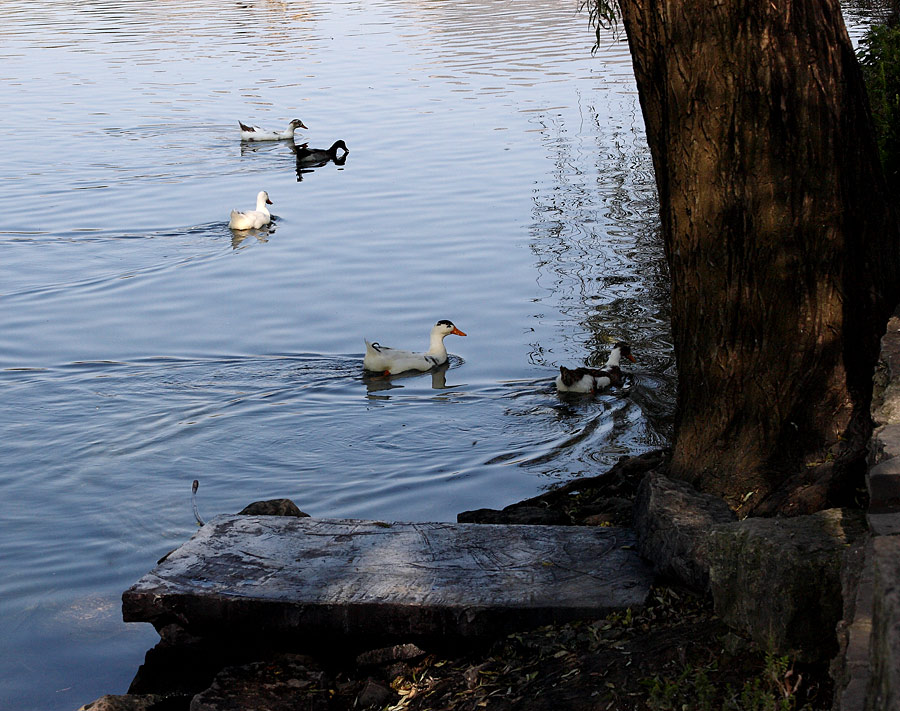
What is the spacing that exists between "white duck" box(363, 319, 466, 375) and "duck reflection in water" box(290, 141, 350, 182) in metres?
10.1

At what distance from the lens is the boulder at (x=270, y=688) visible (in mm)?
4777

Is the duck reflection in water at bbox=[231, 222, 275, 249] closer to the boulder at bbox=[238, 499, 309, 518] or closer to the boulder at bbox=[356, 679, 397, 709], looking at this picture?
the boulder at bbox=[238, 499, 309, 518]

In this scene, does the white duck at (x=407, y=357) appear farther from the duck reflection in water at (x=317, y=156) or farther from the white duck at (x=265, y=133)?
the white duck at (x=265, y=133)

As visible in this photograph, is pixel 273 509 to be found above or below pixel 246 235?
below

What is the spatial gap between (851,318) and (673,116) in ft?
4.11

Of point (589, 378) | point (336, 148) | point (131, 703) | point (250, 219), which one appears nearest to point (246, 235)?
point (250, 219)

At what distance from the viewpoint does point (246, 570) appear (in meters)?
5.35

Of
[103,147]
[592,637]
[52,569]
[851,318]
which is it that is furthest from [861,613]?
[103,147]

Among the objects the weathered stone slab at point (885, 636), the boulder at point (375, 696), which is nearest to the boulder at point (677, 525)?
the boulder at point (375, 696)

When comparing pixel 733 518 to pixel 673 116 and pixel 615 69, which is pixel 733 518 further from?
pixel 615 69

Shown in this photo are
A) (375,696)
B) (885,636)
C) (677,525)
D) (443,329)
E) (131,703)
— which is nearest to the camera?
(885,636)

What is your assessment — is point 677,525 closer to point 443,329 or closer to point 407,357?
point 407,357

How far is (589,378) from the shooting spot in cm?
958

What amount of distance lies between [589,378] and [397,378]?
217cm
